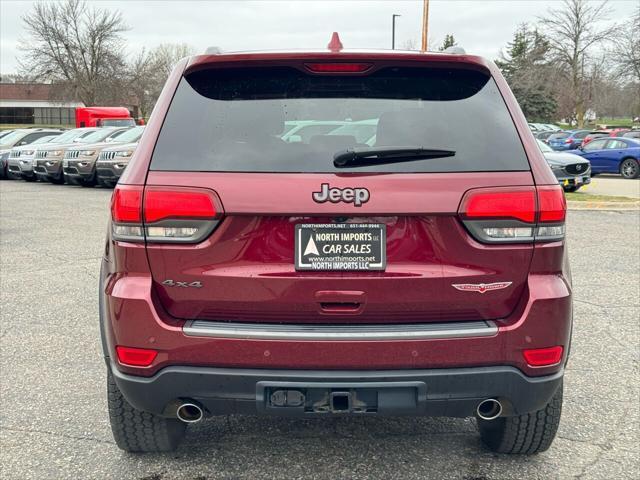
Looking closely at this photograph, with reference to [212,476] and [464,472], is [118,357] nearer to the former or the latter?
[212,476]

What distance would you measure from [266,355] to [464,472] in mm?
1200

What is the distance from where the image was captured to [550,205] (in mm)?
2559

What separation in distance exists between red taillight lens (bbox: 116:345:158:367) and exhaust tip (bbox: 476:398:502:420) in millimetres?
1266

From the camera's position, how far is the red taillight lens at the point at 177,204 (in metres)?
2.47

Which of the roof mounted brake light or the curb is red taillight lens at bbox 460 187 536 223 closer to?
the roof mounted brake light

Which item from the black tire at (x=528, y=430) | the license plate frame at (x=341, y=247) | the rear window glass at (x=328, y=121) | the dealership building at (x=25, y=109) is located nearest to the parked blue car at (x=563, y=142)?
the black tire at (x=528, y=430)

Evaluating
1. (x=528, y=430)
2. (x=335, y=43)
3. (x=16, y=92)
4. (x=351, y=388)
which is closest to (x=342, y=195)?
(x=351, y=388)

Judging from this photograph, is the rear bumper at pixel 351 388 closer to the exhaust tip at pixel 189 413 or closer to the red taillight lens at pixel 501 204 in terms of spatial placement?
the exhaust tip at pixel 189 413

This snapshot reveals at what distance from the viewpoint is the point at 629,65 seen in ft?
132

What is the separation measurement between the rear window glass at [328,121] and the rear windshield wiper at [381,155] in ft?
0.07

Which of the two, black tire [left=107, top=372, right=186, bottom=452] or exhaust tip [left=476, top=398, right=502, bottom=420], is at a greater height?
exhaust tip [left=476, top=398, right=502, bottom=420]

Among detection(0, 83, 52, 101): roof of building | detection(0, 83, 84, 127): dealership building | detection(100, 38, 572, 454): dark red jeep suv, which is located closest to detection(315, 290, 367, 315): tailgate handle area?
detection(100, 38, 572, 454): dark red jeep suv

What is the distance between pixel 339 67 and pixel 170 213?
0.88m

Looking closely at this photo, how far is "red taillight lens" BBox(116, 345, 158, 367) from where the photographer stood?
99.9 inches
